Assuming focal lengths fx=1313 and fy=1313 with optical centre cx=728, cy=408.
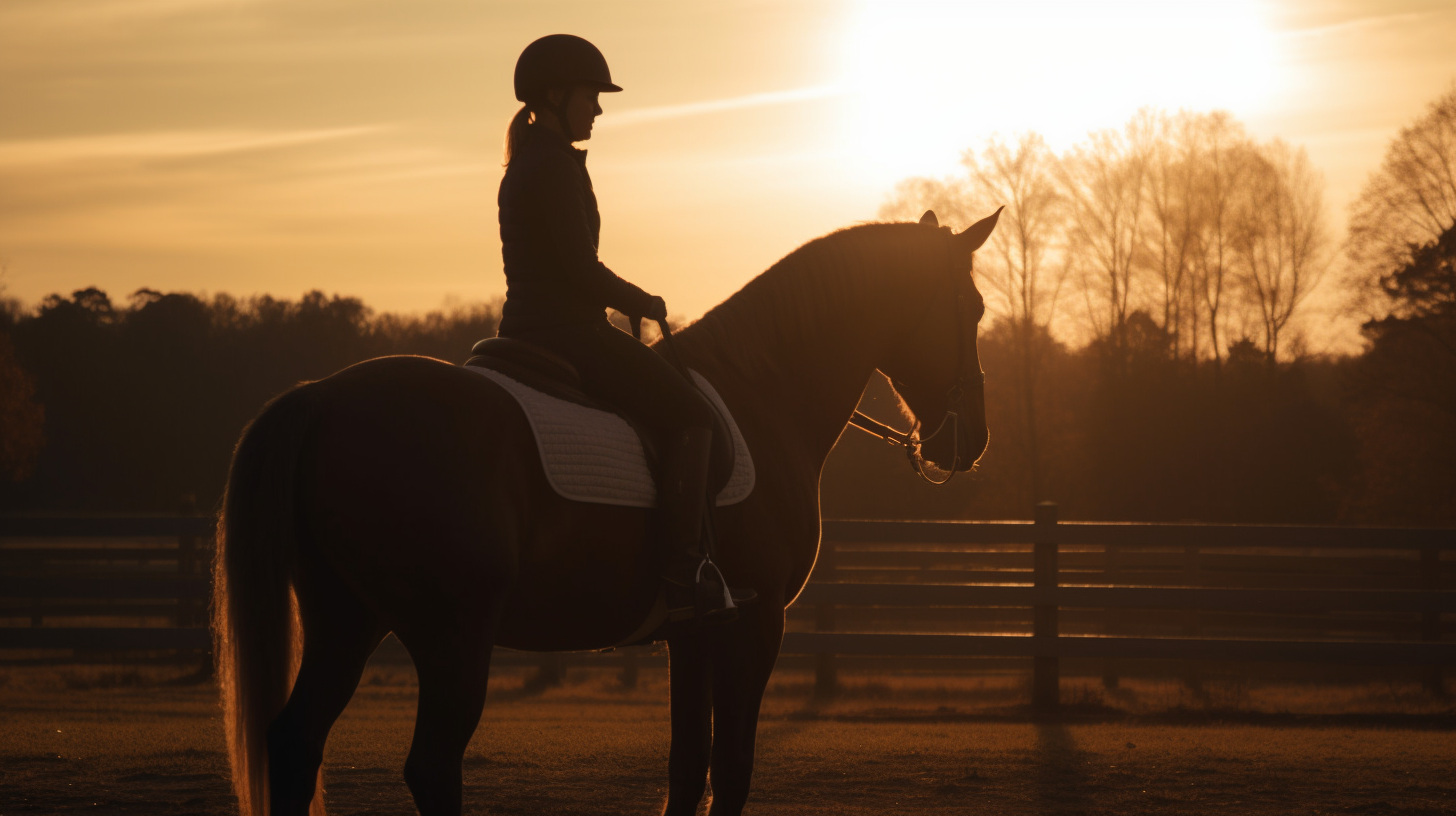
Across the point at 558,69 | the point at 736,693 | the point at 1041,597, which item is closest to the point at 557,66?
the point at 558,69

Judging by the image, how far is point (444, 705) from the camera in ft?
11.7

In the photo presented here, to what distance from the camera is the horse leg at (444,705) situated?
3545 mm

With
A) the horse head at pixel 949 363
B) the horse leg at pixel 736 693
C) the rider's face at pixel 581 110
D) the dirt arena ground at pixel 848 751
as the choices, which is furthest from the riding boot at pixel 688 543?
the dirt arena ground at pixel 848 751

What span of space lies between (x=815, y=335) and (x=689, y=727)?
59.3 inches

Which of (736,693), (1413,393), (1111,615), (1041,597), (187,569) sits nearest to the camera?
(736,693)

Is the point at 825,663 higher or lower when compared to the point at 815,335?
lower

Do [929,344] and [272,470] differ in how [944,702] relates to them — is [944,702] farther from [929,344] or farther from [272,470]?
[272,470]

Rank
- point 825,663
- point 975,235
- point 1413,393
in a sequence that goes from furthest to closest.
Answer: point 1413,393, point 825,663, point 975,235

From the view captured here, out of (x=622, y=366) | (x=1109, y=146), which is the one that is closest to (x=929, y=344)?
(x=622, y=366)

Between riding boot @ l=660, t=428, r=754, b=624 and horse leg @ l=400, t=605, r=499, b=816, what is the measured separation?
651mm

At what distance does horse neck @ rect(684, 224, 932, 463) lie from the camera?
471 cm

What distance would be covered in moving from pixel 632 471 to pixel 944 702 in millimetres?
7492

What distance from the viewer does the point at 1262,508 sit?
3744cm

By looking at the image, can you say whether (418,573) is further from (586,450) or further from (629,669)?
(629,669)
